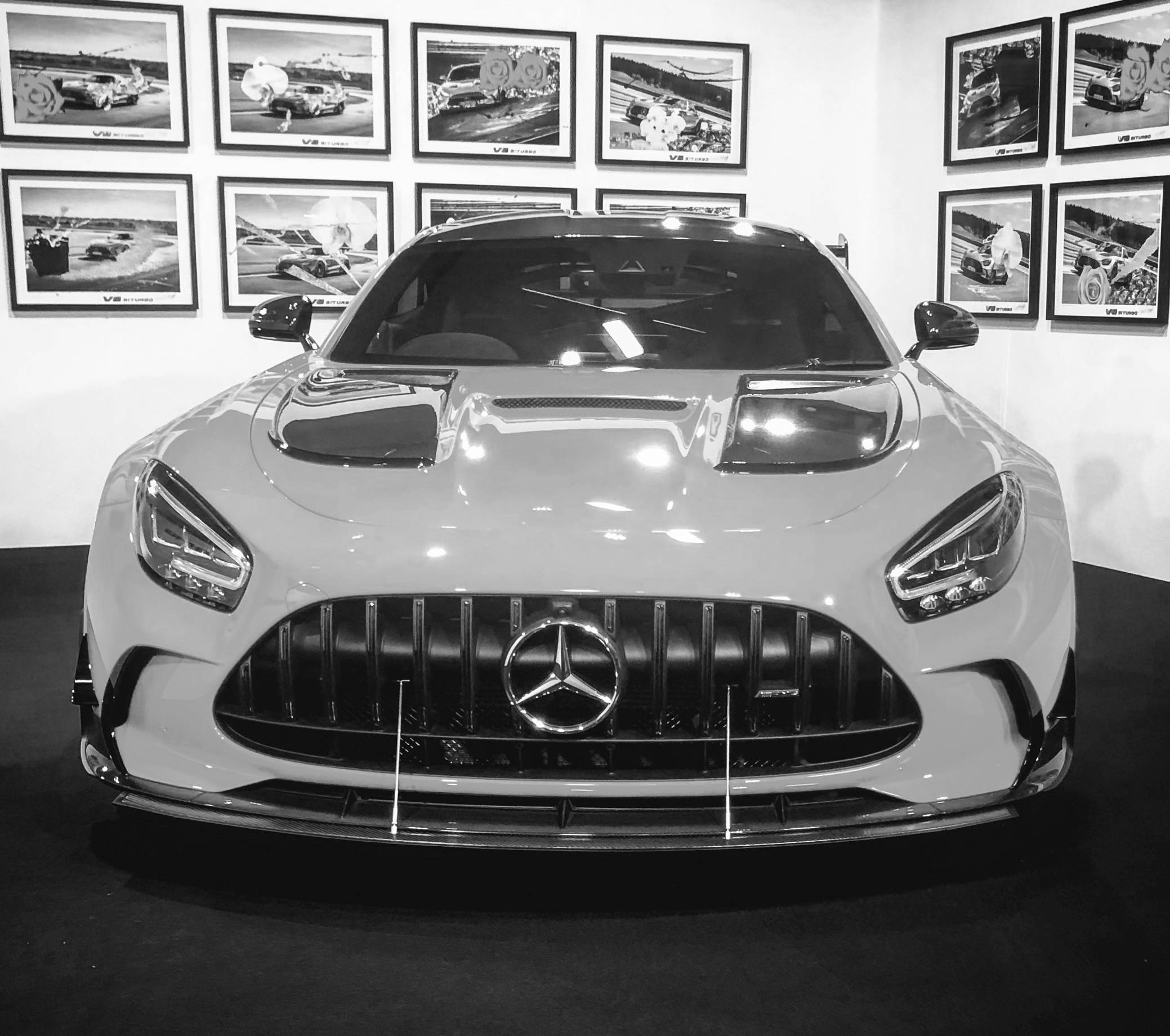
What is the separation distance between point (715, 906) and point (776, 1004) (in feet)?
0.80

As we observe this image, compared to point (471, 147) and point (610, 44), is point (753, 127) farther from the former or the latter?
point (471, 147)

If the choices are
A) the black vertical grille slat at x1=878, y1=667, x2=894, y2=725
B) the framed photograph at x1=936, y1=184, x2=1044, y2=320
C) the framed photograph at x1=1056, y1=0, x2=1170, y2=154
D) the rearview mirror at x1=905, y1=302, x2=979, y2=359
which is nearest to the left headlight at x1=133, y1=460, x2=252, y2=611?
the black vertical grille slat at x1=878, y1=667, x2=894, y2=725

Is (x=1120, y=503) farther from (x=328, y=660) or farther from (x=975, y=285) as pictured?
(x=328, y=660)

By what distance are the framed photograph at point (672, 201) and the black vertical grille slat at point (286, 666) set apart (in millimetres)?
4180

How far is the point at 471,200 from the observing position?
521cm

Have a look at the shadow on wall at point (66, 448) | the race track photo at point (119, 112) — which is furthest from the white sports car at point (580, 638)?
the race track photo at point (119, 112)

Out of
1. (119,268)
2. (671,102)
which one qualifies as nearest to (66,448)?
(119,268)

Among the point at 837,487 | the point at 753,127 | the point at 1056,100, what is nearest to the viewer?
the point at 837,487

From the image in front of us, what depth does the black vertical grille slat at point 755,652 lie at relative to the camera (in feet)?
4.86

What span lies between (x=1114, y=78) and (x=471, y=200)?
2.77 meters

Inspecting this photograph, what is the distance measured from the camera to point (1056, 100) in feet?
15.3

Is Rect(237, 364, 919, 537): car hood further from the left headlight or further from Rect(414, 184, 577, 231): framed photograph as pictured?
Rect(414, 184, 577, 231): framed photograph

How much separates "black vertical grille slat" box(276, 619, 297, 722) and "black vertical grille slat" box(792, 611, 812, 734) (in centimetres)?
68

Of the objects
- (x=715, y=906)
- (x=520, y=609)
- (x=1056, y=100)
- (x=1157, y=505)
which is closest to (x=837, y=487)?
(x=520, y=609)
